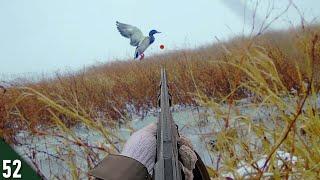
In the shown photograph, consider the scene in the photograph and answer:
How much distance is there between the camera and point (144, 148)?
0.54m

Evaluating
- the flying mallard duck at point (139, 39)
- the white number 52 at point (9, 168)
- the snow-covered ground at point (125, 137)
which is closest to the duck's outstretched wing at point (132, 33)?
the flying mallard duck at point (139, 39)

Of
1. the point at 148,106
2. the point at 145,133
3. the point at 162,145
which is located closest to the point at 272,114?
the point at 148,106

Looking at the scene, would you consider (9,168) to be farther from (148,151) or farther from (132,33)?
(148,151)

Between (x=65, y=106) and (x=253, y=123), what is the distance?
65 cm

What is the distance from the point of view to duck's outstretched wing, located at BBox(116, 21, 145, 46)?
1.51m

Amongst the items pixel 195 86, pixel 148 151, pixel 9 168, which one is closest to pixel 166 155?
pixel 148 151

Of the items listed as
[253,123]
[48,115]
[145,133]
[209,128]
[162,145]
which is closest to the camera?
[162,145]

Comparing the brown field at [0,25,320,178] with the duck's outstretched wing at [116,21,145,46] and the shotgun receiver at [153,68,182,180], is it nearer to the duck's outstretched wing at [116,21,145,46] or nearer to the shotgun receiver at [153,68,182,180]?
the duck's outstretched wing at [116,21,145,46]

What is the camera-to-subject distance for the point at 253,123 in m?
1.31

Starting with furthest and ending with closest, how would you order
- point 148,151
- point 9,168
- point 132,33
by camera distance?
point 132,33 < point 9,168 < point 148,151

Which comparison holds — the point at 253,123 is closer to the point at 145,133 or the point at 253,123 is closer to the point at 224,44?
the point at 224,44

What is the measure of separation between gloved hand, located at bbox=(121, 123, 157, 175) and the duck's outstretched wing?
3.12ft

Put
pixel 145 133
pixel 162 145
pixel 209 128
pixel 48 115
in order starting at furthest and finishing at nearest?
pixel 48 115
pixel 209 128
pixel 145 133
pixel 162 145

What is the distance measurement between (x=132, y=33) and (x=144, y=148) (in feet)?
3.37
